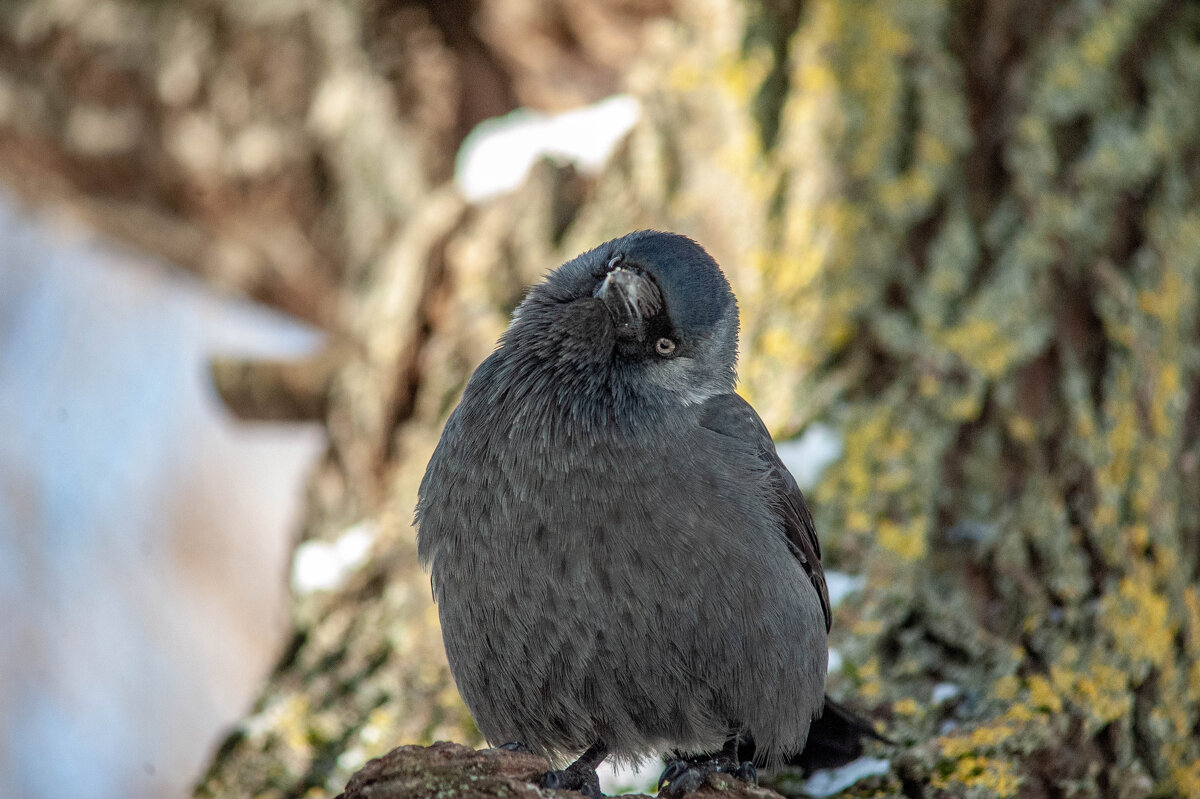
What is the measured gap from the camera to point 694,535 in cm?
266

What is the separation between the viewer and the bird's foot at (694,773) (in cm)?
249

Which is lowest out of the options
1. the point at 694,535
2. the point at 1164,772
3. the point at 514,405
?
the point at 1164,772

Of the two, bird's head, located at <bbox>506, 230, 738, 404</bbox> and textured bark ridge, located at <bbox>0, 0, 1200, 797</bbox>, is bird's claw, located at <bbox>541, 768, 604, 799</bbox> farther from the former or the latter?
bird's head, located at <bbox>506, 230, 738, 404</bbox>

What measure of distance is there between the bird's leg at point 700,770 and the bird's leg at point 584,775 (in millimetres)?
175

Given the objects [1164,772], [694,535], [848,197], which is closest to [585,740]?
[694,535]

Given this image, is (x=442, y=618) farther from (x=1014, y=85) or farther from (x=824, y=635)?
(x=1014, y=85)

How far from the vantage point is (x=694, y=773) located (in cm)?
257

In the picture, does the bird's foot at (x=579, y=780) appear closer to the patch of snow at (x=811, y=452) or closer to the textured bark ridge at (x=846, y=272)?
the textured bark ridge at (x=846, y=272)

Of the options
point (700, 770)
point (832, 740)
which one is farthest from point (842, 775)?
point (700, 770)

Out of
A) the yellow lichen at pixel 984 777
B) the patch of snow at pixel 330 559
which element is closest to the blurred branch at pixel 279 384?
the patch of snow at pixel 330 559

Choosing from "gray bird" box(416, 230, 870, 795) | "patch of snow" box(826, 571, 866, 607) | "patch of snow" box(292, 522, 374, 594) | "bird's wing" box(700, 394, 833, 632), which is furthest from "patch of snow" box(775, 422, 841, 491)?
"patch of snow" box(292, 522, 374, 594)

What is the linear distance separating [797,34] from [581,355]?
2.42 metres

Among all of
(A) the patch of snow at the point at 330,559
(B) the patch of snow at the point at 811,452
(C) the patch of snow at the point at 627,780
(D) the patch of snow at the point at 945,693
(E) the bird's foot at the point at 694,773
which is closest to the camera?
(E) the bird's foot at the point at 694,773

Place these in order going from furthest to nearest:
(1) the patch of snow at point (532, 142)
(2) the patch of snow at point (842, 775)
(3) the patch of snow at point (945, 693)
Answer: (1) the patch of snow at point (532, 142)
(3) the patch of snow at point (945, 693)
(2) the patch of snow at point (842, 775)
